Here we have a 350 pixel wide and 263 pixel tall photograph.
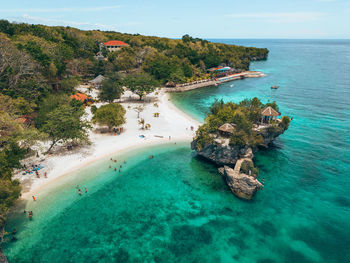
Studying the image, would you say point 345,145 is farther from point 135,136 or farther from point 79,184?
point 79,184

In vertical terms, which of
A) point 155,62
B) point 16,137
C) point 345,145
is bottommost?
point 345,145

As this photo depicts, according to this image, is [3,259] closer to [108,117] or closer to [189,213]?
[189,213]

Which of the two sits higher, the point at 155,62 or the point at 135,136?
the point at 155,62

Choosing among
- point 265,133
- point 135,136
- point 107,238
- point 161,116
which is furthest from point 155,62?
point 107,238

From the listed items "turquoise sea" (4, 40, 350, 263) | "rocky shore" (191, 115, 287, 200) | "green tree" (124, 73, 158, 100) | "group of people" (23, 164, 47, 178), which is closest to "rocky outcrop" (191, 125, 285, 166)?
"rocky shore" (191, 115, 287, 200)

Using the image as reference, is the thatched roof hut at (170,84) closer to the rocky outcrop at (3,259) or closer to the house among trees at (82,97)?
the house among trees at (82,97)

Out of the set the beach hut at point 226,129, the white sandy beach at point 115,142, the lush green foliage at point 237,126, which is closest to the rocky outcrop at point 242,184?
the lush green foliage at point 237,126

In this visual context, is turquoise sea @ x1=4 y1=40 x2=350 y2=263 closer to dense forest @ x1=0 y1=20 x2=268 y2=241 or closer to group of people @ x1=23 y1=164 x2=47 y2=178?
group of people @ x1=23 y1=164 x2=47 y2=178
